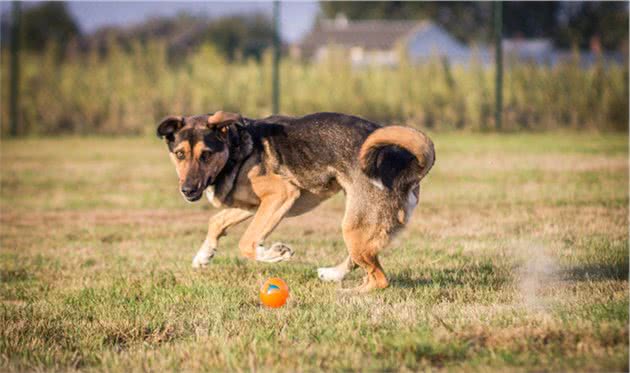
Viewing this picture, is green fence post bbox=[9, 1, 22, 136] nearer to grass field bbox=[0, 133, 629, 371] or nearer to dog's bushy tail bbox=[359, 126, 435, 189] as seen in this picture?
grass field bbox=[0, 133, 629, 371]

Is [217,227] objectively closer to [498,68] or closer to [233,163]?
[233,163]

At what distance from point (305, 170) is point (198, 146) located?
0.82 m

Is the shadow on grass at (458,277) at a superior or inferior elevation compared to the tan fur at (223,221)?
inferior

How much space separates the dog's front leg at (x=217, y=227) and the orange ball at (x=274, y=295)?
3.87ft

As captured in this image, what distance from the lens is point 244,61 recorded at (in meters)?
20.4

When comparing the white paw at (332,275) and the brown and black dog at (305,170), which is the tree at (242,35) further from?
the white paw at (332,275)

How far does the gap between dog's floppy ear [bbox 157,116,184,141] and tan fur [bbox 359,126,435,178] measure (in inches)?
52.9

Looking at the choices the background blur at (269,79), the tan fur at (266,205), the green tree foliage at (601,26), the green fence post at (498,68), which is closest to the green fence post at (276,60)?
the background blur at (269,79)

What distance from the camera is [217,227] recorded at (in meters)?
6.77

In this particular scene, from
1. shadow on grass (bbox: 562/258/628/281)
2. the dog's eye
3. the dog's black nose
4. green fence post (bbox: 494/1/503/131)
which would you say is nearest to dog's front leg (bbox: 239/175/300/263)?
the dog's eye

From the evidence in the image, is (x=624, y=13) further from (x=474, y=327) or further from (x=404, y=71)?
(x=474, y=327)

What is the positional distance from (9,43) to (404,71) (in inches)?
367

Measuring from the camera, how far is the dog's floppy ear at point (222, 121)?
20.0ft

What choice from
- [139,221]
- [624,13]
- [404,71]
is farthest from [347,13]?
[139,221]
